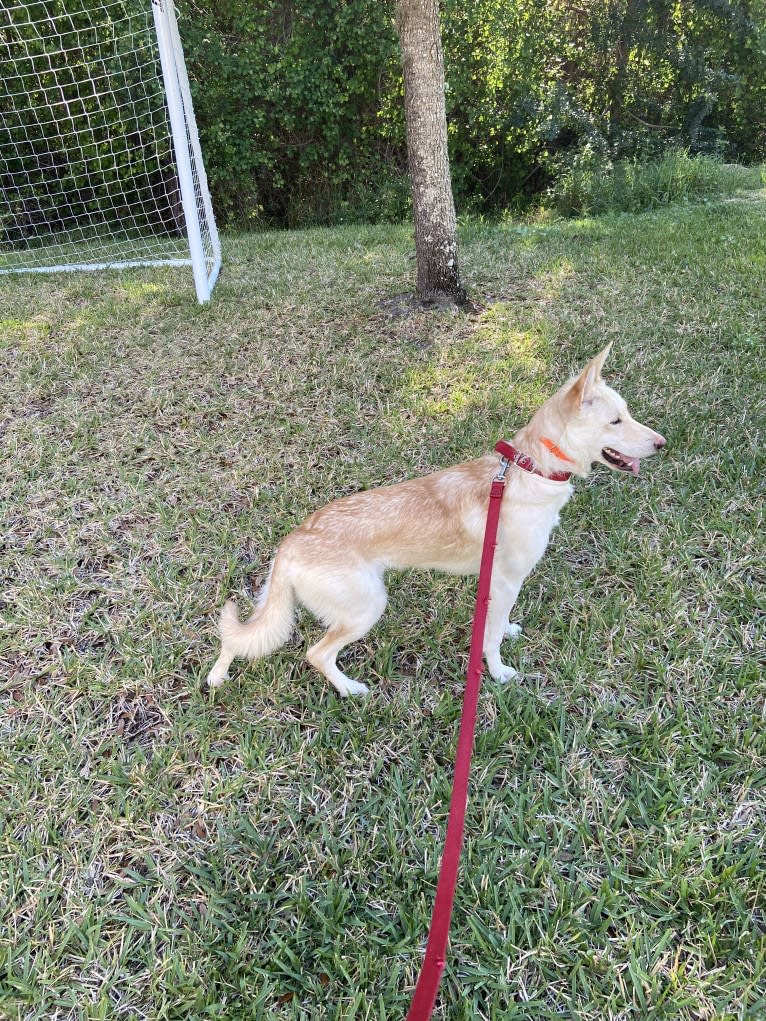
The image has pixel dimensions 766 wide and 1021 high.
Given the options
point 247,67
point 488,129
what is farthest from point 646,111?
point 247,67

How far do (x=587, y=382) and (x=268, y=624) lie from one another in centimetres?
148

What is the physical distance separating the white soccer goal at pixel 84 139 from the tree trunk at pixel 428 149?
357 centimetres

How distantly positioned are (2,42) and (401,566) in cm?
1149

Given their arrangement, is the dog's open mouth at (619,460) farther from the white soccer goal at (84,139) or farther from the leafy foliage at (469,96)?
the leafy foliage at (469,96)

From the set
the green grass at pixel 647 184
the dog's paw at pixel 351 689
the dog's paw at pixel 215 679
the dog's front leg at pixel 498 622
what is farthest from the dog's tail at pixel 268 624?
the green grass at pixel 647 184

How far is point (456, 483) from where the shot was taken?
95.3 inches

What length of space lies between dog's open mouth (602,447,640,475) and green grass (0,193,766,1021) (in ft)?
2.55

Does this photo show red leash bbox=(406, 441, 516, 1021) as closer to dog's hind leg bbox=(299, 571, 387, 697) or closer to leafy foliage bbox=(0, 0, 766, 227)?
dog's hind leg bbox=(299, 571, 387, 697)

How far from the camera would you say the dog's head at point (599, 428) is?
2.22m

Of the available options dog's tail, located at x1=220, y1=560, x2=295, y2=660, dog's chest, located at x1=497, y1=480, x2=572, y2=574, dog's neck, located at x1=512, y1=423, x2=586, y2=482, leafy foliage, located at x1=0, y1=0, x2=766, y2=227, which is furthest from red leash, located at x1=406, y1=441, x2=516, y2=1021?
leafy foliage, located at x1=0, y1=0, x2=766, y2=227

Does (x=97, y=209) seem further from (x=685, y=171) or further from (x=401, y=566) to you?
(x=401, y=566)

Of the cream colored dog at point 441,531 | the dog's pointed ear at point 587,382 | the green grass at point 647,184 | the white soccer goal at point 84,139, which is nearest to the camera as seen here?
the dog's pointed ear at point 587,382

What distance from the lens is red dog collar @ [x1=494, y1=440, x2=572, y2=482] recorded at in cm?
224

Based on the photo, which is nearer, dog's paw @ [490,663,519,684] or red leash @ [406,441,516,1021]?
red leash @ [406,441,516,1021]
